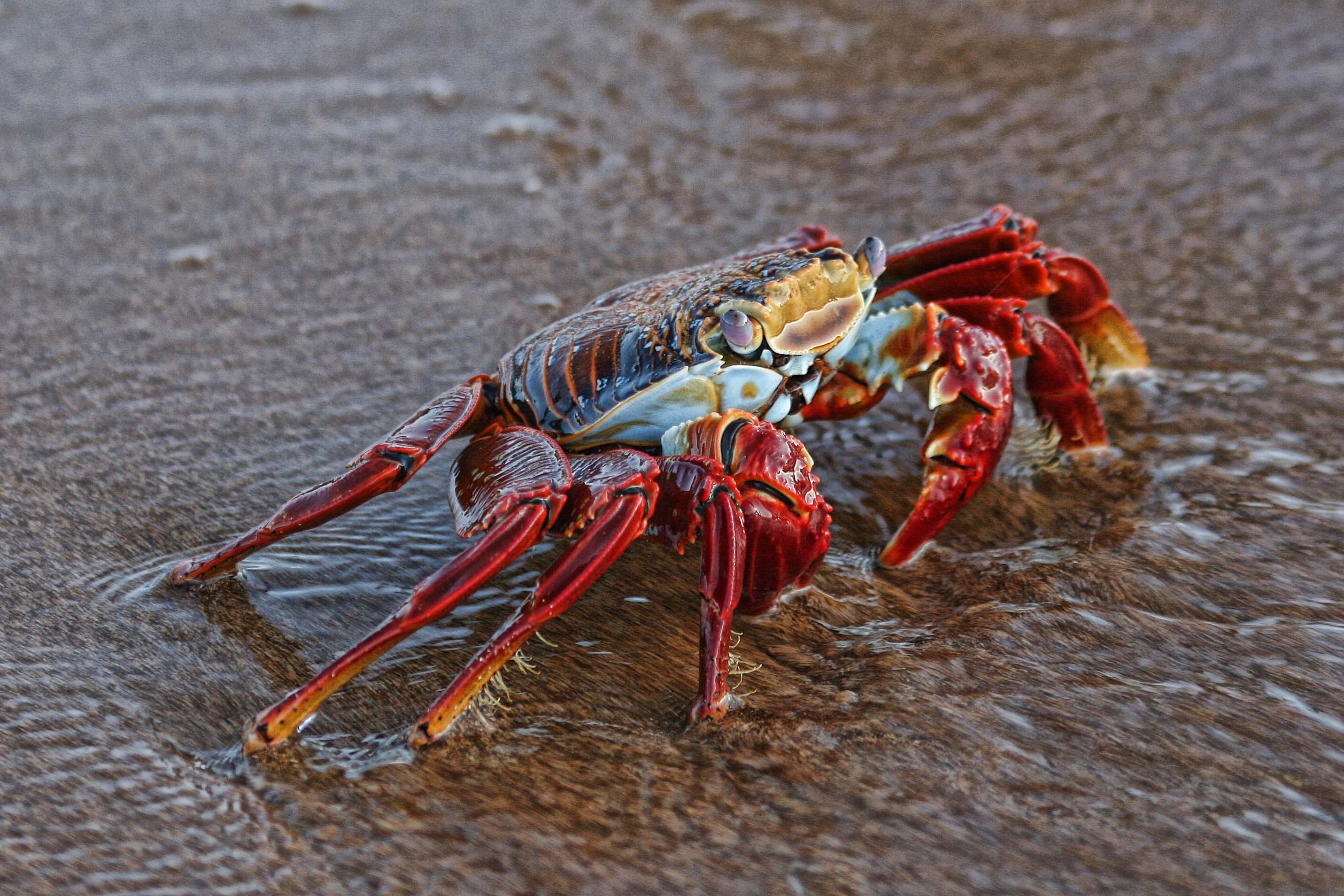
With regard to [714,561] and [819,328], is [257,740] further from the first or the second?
[819,328]

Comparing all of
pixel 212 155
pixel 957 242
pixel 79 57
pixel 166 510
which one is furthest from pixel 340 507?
pixel 79 57

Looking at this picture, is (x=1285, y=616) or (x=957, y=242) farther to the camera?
(x=957, y=242)

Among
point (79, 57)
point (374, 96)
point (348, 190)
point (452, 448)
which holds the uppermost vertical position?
point (79, 57)

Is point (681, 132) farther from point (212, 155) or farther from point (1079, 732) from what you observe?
point (1079, 732)

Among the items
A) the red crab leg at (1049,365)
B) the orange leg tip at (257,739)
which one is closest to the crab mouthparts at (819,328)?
the red crab leg at (1049,365)

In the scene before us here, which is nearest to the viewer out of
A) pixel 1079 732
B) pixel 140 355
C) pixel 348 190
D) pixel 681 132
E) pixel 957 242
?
pixel 1079 732

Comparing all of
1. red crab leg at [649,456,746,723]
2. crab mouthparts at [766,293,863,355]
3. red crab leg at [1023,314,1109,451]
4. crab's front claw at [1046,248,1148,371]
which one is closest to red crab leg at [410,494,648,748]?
red crab leg at [649,456,746,723]

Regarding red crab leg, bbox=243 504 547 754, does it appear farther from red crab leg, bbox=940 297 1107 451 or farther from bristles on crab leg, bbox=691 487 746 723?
red crab leg, bbox=940 297 1107 451
